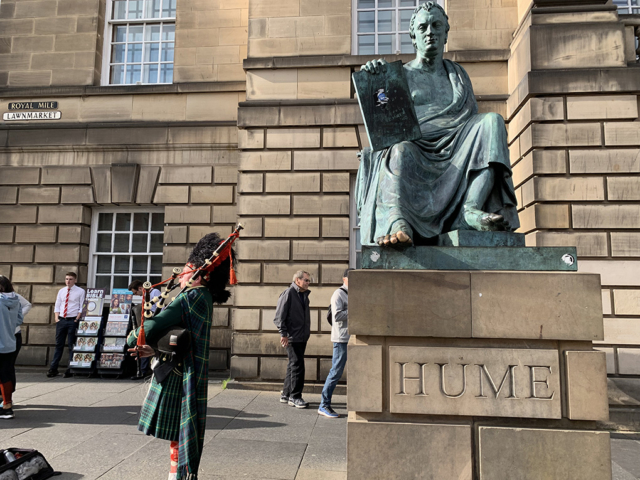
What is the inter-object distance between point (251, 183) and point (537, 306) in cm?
708

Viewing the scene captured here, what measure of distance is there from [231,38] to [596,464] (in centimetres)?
1032

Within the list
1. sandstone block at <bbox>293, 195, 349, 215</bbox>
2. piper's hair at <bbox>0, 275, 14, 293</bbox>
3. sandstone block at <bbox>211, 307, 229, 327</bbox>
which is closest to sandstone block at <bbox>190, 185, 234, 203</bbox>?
sandstone block at <bbox>293, 195, 349, 215</bbox>

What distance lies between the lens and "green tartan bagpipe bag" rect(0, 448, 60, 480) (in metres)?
3.70

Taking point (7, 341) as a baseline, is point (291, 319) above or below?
above

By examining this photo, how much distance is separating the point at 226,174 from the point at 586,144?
6764 mm

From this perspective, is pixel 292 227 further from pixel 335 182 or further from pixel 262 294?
pixel 262 294

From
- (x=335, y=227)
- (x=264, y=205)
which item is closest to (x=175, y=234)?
(x=264, y=205)

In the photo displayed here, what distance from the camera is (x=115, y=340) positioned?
9586 mm

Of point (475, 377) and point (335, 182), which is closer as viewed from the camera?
point (475, 377)

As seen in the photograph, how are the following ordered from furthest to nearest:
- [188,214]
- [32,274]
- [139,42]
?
A: [139,42]
[32,274]
[188,214]

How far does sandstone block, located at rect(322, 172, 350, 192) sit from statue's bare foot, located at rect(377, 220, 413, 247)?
20.0 ft

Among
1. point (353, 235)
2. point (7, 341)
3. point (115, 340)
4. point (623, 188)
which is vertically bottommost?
point (115, 340)

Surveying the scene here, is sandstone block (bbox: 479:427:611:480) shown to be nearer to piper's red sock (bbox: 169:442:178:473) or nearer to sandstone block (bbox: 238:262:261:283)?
piper's red sock (bbox: 169:442:178:473)

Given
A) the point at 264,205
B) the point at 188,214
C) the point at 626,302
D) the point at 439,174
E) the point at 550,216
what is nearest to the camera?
the point at 439,174
